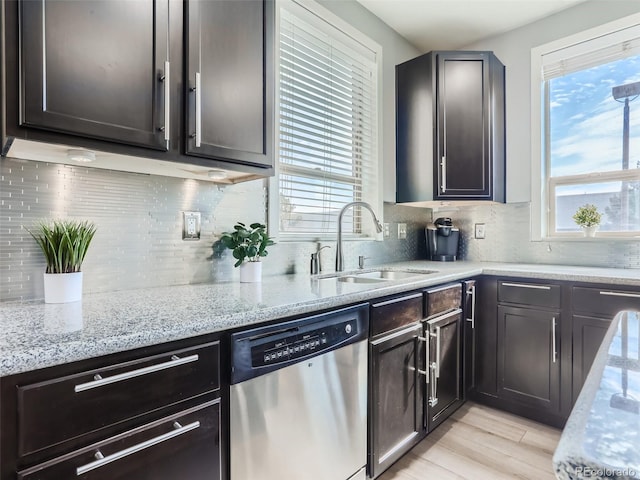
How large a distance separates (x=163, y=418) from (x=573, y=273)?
222 centimetres

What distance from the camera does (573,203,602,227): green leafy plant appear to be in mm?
2486

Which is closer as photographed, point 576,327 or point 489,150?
point 576,327

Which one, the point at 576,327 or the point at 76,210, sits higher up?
the point at 76,210

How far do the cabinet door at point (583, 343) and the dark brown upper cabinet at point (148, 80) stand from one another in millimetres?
1907

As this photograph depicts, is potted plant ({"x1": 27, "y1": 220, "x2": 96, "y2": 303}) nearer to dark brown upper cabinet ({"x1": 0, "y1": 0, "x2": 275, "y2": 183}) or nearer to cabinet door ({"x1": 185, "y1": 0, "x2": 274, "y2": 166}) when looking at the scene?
dark brown upper cabinet ({"x1": 0, "y1": 0, "x2": 275, "y2": 183})

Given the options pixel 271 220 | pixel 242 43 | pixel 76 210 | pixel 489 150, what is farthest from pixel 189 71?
pixel 489 150

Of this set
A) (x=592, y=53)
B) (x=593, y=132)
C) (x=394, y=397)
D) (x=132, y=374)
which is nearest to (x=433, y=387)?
(x=394, y=397)

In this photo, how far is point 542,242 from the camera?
2.71 meters

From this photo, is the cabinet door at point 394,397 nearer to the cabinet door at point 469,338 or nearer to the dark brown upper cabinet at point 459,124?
the cabinet door at point 469,338

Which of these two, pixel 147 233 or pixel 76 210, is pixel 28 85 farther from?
pixel 147 233

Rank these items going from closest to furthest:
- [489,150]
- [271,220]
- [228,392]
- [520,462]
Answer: [228,392] < [520,462] < [271,220] < [489,150]

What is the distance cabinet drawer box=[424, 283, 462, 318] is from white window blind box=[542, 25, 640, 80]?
73.2 inches

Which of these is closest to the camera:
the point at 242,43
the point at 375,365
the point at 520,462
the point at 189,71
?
the point at 189,71

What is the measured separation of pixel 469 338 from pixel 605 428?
2.10 meters
